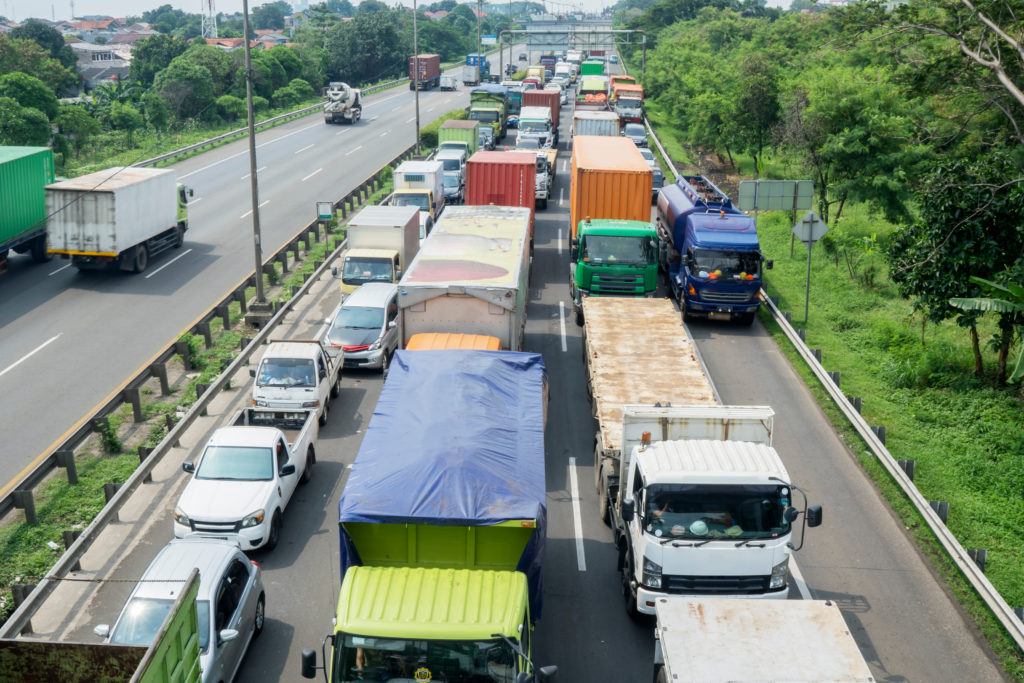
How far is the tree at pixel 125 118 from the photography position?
61.4m

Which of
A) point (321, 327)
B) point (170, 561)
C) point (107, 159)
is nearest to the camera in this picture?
point (170, 561)

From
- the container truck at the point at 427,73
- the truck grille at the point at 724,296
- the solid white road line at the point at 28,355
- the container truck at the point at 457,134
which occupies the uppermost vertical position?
the container truck at the point at 427,73

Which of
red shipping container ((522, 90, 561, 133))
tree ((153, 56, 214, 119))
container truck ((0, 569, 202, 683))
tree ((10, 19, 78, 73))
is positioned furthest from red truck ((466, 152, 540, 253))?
tree ((10, 19, 78, 73))

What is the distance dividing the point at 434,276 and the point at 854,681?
484 inches

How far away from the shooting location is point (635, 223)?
1060 inches

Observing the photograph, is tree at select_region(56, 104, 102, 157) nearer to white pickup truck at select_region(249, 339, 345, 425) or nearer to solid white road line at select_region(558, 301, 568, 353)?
solid white road line at select_region(558, 301, 568, 353)

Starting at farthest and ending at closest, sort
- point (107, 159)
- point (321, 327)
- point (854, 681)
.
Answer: point (107, 159), point (321, 327), point (854, 681)

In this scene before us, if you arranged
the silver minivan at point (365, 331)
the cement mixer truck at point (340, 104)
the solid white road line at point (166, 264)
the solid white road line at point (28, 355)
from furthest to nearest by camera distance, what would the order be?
the cement mixer truck at point (340, 104)
the solid white road line at point (166, 264)
the solid white road line at point (28, 355)
the silver minivan at point (365, 331)

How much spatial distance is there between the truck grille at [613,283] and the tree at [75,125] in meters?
40.2

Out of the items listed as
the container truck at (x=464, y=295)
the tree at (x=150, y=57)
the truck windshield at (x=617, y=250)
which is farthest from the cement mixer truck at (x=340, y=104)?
the container truck at (x=464, y=295)

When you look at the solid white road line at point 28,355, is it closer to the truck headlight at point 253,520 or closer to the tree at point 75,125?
the truck headlight at point 253,520

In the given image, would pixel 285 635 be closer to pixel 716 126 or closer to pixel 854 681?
pixel 854 681

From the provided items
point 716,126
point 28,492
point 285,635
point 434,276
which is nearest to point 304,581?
point 285,635

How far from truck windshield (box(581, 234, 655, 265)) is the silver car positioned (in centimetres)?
1520
